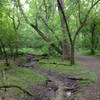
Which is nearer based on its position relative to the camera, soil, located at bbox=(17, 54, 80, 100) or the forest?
soil, located at bbox=(17, 54, 80, 100)

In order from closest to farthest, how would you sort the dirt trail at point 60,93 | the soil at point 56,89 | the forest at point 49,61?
the dirt trail at point 60,93 → the soil at point 56,89 → the forest at point 49,61

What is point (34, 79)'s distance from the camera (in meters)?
9.09

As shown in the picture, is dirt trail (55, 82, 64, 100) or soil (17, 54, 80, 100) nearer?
dirt trail (55, 82, 64, 100)

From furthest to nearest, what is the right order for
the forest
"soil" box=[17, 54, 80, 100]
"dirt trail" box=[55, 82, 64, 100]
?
the forest, "soil" box=[17, 54, 80, 100], "dirt trail" box=[55, 82, 64, 100]

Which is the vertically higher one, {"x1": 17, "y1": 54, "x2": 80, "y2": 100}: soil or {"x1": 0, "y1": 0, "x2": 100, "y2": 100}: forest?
{"x1": 0, "y1": 0, "x2": 100, "y2": 100}: forest

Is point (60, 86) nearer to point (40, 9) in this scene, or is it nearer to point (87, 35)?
point (40, 9)

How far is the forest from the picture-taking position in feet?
22.9

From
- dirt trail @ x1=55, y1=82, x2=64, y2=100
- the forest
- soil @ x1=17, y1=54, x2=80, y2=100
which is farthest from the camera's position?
the forest

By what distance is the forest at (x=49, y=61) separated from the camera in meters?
6.97

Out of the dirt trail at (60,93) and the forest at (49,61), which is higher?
the forest at (49,61)

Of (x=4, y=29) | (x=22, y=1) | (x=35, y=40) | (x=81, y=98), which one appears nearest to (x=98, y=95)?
(x=81, y=98)

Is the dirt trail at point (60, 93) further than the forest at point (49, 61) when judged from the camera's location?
No

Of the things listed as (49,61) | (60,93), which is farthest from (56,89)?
(49,61)

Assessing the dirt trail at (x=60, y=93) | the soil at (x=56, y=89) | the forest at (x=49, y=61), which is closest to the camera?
the dirt trail at (x=60, y=93)
